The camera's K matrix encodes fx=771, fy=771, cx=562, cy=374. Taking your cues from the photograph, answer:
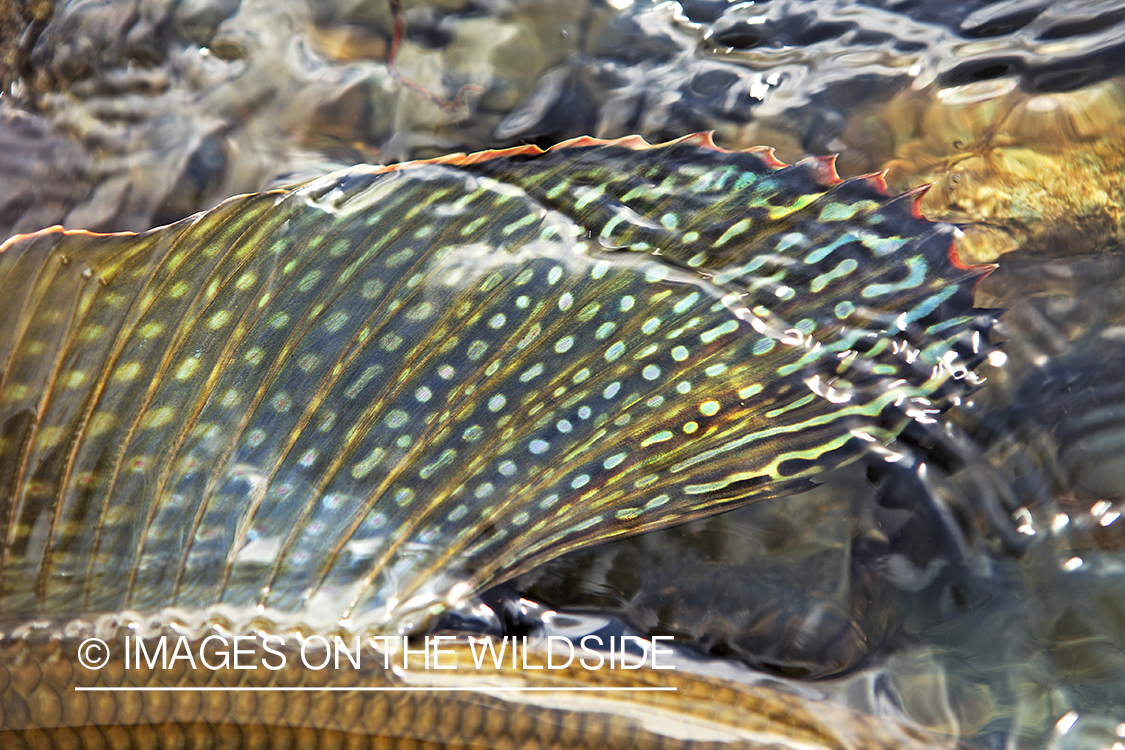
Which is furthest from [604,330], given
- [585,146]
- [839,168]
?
[839,168]

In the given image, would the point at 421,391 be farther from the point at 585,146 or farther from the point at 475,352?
the point at 585,146

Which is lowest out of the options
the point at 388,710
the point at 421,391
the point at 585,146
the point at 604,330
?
the point at 388,710

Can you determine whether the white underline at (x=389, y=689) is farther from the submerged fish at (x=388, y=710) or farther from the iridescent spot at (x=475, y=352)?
the iridescent spot at (x=475, y=352)

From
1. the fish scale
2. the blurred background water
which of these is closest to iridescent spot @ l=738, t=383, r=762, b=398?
the fish scale

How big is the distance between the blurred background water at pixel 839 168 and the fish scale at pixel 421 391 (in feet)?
0.35

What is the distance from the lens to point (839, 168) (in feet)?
4.61

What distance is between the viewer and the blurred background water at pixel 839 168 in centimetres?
114

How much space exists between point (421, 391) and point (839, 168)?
2.82 ft

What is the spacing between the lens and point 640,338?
1151 millimetres

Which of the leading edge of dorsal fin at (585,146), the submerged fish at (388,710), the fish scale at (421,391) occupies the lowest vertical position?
the submerged fish at (388,710)

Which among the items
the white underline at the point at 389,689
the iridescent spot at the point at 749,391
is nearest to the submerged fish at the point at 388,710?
the white underline at the point at 389,689

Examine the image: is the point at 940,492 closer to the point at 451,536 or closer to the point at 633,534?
the point at 633,534

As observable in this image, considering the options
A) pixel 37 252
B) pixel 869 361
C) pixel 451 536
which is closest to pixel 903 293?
pixel 869 361

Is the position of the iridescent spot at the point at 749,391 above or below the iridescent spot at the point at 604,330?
below
